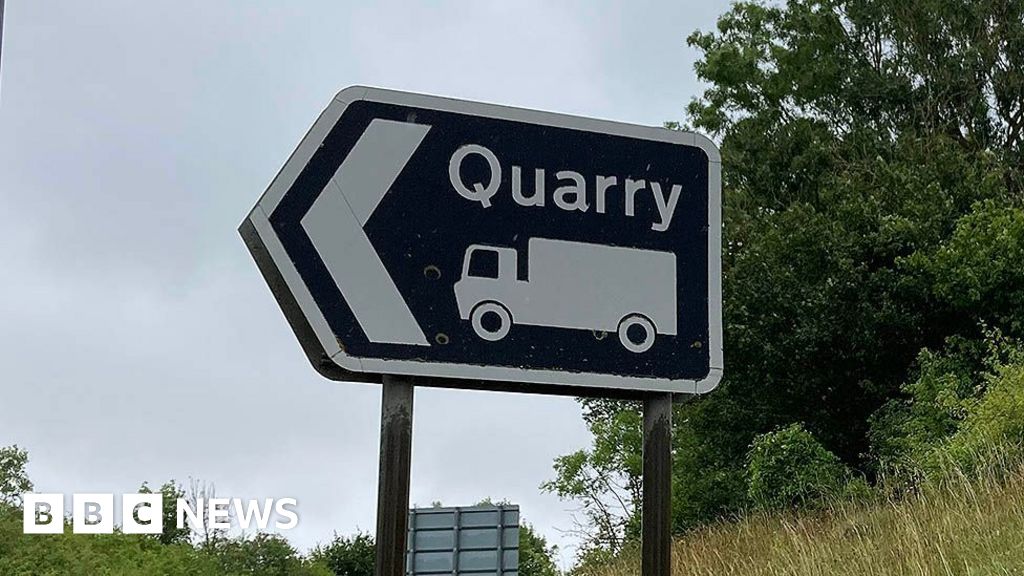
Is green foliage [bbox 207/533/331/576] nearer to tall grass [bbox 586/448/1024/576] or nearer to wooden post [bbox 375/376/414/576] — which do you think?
tall grass [bbox 586/448/1024/576]

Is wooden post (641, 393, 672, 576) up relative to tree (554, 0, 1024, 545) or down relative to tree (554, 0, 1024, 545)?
down

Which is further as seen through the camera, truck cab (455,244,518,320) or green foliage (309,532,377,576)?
green foliage (309,532,377,576)

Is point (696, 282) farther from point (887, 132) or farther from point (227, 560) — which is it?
point (227, 560)

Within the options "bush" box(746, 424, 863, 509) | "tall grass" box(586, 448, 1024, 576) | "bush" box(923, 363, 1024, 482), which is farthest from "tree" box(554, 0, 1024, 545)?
"tall grass" box(586, 448, 1024, 576)

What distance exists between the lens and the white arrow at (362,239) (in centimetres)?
227

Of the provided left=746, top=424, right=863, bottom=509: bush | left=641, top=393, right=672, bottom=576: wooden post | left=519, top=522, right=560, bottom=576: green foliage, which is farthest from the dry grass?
left=519, top=522, right=560, bottom=576: green foliage

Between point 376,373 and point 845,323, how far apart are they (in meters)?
20.1

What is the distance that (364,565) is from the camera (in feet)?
185

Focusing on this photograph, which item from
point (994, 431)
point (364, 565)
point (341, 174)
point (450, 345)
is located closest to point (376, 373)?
point (450, 345)

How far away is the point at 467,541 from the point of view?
14289 millimetres

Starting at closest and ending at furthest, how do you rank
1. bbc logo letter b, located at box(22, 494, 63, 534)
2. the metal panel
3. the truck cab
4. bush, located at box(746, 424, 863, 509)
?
the truck cab
the metal panel
bush, located at box(746, 424, 863, 509)
bbc logo letter b, located at box(22, 494, 63, 534)

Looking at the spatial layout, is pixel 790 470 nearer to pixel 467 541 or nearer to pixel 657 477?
pixel 467 541

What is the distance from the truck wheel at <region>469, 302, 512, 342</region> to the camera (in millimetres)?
2303

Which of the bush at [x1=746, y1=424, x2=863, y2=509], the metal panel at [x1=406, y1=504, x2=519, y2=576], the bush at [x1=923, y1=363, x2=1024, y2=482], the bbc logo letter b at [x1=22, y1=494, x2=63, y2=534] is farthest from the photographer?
the bbc logo letter b at [x1=22, y1=494, x2=63, y2=534]
